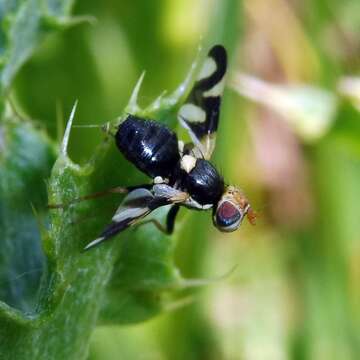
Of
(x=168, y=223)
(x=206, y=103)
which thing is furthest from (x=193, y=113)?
(x=168, y=223)

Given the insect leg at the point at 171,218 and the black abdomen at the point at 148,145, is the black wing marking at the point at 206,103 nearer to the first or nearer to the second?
the black abdomen at the point at 148,145

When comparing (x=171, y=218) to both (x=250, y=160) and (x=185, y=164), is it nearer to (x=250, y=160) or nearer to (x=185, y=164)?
(x=185, y=164)

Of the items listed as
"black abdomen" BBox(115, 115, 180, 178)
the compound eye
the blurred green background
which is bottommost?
the blurred green background

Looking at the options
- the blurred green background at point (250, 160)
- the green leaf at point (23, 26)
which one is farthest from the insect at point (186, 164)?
the blurred green background at point (250, 160)

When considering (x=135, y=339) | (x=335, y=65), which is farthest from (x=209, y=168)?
(x=335, y=65)

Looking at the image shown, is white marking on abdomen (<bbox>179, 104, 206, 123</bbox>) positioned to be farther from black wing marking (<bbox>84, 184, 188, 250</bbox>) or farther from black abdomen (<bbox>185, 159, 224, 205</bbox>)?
black wing marking (<bbox>84, 184, 188, 250</bbox>)

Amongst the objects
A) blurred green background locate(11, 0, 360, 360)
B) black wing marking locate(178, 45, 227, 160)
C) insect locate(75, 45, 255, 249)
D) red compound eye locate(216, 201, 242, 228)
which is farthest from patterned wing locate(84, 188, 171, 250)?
blurred green background locate(11, 0, 360, 360)
